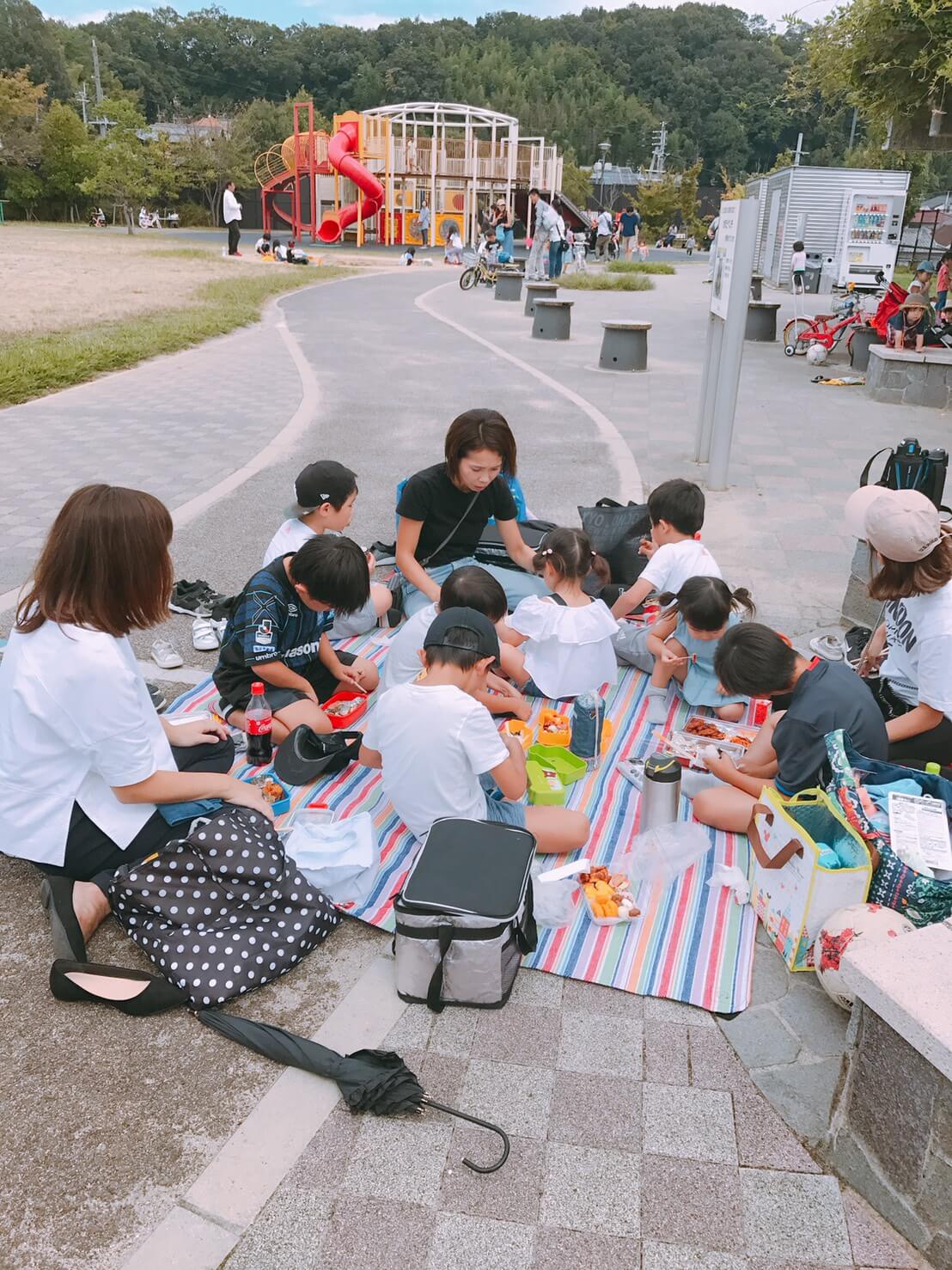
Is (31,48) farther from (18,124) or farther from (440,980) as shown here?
(440,980)

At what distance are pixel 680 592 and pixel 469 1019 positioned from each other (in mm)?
2376

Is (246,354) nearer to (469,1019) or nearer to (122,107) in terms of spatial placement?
(469,1019)

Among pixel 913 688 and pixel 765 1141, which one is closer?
pixel 765 1141

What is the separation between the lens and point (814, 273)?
26.5 metres

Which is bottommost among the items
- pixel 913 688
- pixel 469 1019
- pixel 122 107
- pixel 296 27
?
pixel 469 1019

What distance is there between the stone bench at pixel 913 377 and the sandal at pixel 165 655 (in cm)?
1030

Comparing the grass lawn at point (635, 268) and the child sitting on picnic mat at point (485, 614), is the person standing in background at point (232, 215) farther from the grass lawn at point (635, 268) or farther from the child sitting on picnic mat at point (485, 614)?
the child sitting on picnic mat at point (485, 614)

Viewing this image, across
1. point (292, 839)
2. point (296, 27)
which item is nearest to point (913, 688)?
point (292, 839)

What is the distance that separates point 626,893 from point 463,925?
83 centimetres

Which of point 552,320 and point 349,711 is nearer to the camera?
point 349,711

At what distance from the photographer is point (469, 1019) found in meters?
2.91

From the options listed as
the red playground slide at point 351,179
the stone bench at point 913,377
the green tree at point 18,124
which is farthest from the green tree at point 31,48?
the stone bench at point 913,377

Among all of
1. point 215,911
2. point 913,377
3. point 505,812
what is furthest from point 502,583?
point 913,377

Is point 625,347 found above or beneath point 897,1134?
Result: above
